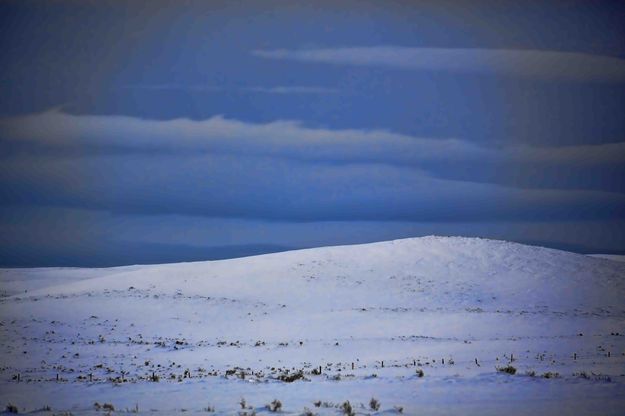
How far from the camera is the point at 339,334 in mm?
35375

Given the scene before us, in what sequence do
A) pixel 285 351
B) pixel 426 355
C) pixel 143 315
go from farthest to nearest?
pixel 143 315 < pixel 285 351 < pixel 426 355

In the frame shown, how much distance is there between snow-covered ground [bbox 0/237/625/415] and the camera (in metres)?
18.7

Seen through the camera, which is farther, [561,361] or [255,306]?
[255,306]

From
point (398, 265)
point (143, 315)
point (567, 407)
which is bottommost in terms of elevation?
point (567, 407)

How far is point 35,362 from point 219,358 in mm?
6981

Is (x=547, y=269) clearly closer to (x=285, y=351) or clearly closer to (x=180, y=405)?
(x=285, y=351)

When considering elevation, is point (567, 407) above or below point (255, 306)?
below

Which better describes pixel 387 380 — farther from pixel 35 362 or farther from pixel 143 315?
pixel 143 315

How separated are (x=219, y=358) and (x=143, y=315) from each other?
11887 millimetres

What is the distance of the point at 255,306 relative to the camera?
42.4 meters

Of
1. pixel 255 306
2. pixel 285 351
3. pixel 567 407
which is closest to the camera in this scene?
pixel 567 407

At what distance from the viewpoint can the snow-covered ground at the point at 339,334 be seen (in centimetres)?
Result: 1873

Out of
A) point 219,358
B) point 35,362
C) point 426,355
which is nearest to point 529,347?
point 426,355

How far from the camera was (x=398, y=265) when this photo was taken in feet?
169
